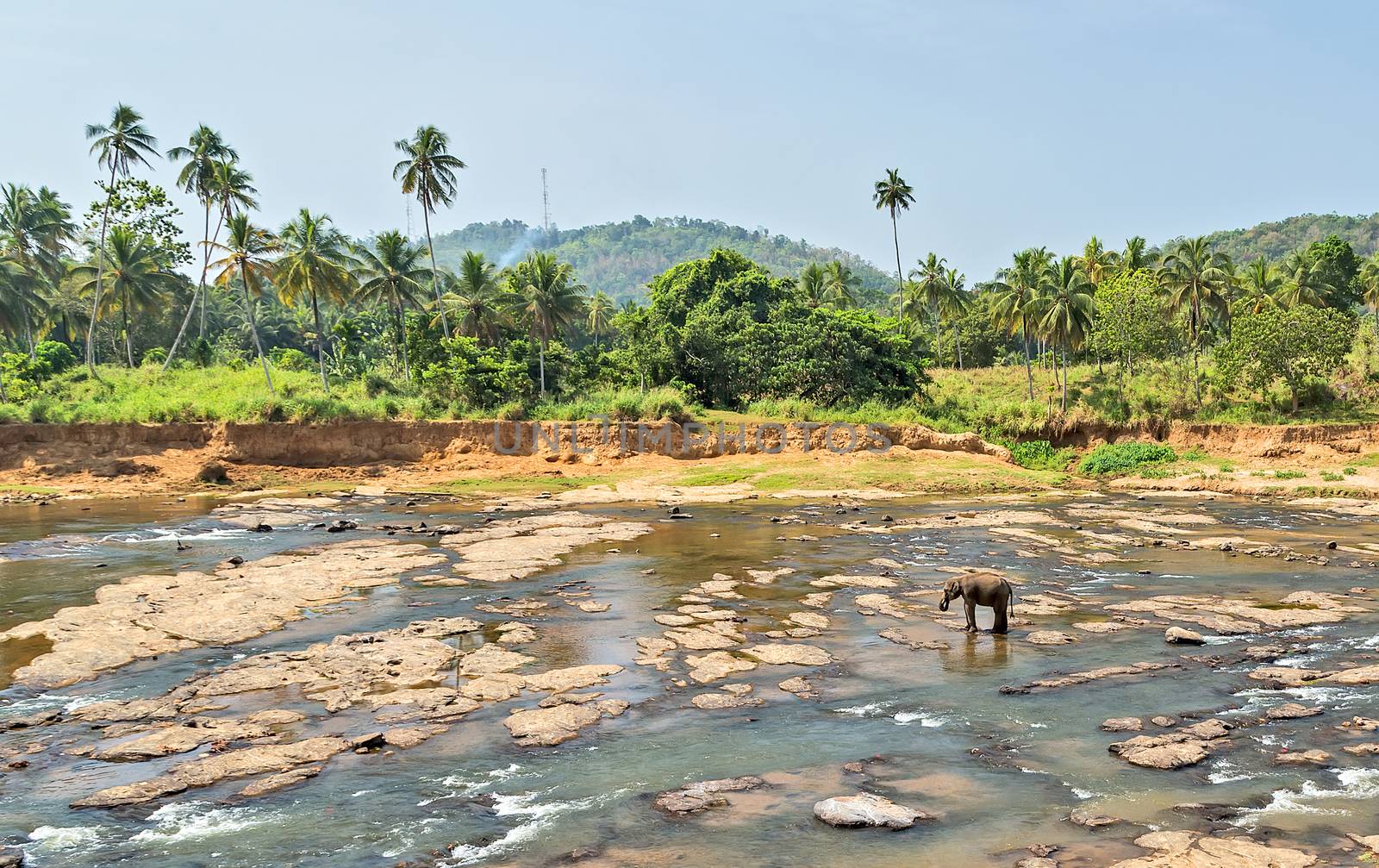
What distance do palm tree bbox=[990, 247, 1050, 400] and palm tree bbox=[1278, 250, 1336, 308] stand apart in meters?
14.6

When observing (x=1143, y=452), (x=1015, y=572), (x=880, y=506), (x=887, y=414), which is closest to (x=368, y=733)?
(x=1015, y=572)

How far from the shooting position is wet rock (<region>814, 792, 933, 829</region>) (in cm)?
864

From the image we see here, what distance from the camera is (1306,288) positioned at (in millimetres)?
57312

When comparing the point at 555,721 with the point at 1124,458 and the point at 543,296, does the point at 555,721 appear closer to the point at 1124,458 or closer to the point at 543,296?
the point at 1124,458

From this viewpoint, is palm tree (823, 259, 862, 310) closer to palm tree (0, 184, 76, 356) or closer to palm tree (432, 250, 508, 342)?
palm tree (432, 250, 508, 342)

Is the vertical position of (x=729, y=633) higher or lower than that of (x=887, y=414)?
lower

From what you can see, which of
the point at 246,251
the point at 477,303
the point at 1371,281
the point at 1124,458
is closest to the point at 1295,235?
the point at 1371,281

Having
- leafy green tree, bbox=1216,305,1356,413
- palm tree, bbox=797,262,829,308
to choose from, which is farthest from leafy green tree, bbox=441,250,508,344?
leafy green tree, bbox=1216,305,1356,413

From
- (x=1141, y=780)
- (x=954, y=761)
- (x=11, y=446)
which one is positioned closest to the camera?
(x=1141, y=780)

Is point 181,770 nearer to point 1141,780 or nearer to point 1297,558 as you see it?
point 1141,780

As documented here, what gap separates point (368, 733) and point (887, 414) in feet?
135

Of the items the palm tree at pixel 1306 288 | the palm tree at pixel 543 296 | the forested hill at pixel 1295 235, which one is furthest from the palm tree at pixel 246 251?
the forested hill at pixel 1295 235

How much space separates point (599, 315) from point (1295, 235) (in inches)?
4719

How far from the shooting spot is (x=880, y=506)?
35531 mm
